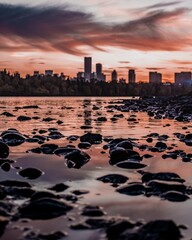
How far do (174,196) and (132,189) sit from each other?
0.82m

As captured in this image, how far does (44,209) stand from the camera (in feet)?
20.0

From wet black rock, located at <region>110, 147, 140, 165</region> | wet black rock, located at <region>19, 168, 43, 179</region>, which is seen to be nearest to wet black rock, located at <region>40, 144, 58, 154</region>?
wet black rock, located at <region>110, 147, 140, 165</region>

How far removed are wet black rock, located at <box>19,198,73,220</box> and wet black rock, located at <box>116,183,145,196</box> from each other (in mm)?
1340

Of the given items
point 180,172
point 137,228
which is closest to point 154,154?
point 180,172

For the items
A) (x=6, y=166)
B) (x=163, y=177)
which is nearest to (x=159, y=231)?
(x=163, y=177)

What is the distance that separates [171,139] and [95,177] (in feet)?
27.4

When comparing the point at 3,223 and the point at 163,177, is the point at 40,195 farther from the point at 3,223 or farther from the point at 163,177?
the point at 163,177

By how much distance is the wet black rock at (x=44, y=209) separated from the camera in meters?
5.92

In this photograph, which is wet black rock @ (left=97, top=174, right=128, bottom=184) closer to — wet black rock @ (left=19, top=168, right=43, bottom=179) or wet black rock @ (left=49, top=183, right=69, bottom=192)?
wet black rock @ (left=49, top=183, right=69, bottom=192)

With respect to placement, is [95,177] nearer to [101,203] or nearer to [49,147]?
[101,203]

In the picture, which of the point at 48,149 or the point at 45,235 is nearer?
the point at 45,235

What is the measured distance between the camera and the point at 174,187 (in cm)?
754

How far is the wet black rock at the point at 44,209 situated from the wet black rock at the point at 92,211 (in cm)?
27

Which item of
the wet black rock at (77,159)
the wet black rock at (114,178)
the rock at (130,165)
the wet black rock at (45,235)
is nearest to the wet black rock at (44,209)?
the wet black rock at (45,235)
